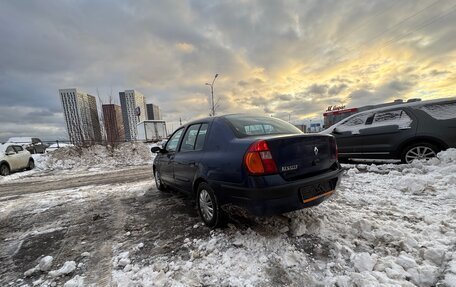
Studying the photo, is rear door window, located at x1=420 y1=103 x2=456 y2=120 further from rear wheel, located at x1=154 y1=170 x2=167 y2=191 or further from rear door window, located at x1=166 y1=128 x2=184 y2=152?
rear wheel, located at x1=154 y1=170 x2=167 y2=191

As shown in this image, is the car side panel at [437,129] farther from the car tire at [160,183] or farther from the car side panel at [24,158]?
the car side panel at [24,158]

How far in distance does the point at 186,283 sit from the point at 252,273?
0.63 m

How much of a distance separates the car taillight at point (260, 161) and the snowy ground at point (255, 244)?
89 cm

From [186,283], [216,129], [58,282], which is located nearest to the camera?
[186,283]

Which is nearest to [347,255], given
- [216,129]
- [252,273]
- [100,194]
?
[252,273]

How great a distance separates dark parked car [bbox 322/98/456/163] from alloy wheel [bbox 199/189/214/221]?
17.3 ft

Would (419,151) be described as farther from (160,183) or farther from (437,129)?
(160,183)

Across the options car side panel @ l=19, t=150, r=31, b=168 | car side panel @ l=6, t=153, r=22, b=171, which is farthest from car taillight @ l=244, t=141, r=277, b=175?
car side panel @ l=19, t=150, r=31, b=168

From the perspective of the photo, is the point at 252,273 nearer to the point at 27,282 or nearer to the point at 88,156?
the point at 27,282

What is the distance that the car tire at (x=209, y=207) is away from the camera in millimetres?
2987

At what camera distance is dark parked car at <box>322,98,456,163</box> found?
527cm

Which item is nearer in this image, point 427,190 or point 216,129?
point 216,129

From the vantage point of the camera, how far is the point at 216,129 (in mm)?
3248

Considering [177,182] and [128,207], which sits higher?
[177,182]
